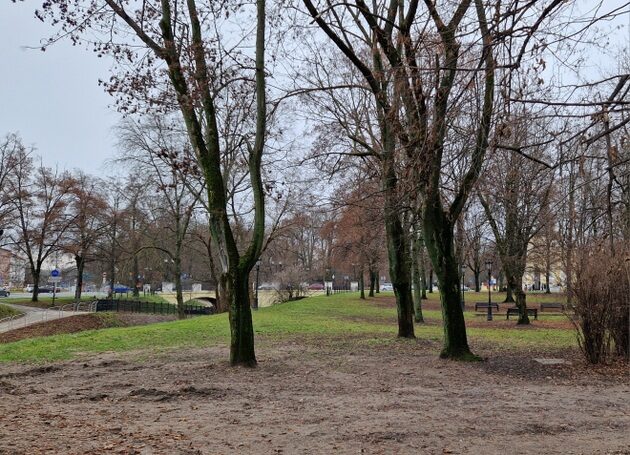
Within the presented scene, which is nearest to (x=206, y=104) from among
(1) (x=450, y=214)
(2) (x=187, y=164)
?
(2) (x=187, y=164)

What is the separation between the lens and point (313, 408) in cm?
710

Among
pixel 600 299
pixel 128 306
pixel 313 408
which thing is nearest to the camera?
pixel 313 408

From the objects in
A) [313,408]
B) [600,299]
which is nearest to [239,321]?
[313,408]

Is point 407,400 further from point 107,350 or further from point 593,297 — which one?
point 107,350

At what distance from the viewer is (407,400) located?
756 centimetres

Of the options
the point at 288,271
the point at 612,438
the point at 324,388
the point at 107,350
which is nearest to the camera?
the point at 612,438

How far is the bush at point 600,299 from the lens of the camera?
10.7m

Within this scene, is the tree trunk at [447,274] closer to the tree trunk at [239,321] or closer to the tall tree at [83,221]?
the tree trunk at [239,321]

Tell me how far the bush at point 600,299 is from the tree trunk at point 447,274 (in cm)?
228

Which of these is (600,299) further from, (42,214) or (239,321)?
(42,214)

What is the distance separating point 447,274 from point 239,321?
4.44m

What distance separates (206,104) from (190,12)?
5.90 ft

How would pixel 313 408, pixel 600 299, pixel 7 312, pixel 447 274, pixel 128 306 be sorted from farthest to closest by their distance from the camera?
pixel 128 306
pixel 7 312
pixel 447 274
pixel 600 299
pixel 313 408

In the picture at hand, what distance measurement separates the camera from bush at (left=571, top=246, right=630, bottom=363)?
10680mm
